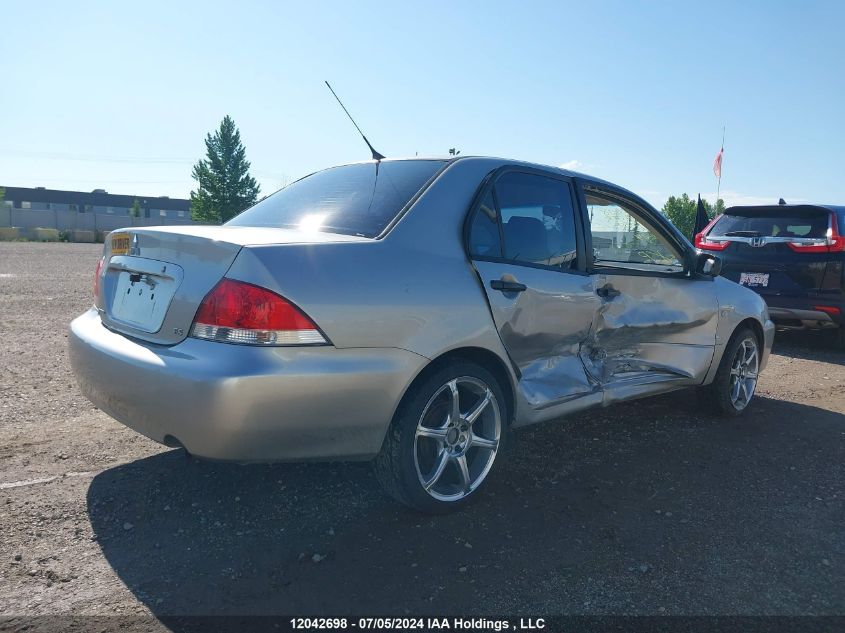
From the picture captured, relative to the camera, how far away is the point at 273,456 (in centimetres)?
246

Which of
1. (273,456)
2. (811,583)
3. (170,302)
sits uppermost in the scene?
(170,302)

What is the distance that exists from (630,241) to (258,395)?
298 centimetres

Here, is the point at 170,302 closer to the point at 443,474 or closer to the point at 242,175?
the point at 443,474

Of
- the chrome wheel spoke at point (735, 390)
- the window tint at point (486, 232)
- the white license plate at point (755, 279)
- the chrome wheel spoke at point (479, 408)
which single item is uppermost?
the window tint at point (486, 232)

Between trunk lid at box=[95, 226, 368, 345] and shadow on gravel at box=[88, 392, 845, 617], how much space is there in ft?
2.83

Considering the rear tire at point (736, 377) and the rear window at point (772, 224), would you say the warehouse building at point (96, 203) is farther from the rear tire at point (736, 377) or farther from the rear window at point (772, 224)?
the rear tire at point (736, 377)

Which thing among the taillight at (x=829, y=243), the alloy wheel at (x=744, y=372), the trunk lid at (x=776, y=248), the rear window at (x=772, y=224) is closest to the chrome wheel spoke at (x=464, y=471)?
the alloy wheel at (x=744, y=372)

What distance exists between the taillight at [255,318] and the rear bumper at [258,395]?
0.13ft

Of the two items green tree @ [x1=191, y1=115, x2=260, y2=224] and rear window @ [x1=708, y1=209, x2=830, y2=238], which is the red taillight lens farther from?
green tree @ [x1=191, y1=115, x2=260, y2=224]

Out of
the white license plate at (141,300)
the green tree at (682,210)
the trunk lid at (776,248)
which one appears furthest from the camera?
the green tree at (682,210)

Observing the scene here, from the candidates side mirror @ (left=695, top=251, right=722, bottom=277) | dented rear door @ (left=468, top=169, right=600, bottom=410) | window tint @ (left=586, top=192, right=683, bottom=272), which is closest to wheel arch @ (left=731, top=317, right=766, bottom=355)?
side mirror @ (left=695, top=251, right=722, bottom=277)

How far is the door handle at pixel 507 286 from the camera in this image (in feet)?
9.98

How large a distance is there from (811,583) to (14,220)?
231ft

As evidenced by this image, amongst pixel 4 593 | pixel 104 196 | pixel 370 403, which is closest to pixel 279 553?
pixel 370 403
